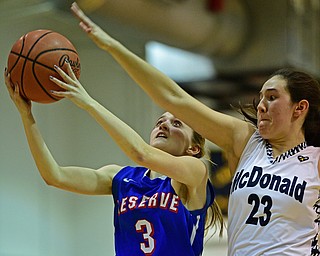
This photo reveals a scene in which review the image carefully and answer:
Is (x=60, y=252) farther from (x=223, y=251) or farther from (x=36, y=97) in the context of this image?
(x=36, y=97)

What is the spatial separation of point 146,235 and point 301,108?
832mm

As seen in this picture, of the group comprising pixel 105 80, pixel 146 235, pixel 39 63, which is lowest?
pixel 146 235

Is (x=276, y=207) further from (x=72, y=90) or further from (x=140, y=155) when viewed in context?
(x=72, y=90)

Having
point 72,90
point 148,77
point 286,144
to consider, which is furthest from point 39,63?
point 286,144

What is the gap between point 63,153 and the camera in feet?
23.9

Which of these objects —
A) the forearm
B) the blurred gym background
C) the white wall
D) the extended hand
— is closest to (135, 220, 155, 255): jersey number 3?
the forearm

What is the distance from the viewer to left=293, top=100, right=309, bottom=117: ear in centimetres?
270

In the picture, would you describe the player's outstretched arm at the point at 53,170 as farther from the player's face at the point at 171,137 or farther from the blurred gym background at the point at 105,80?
the blurred gym background at the point at 105,80

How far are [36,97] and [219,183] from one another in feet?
19.8

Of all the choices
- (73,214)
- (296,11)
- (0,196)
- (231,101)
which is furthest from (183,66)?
(0,196)

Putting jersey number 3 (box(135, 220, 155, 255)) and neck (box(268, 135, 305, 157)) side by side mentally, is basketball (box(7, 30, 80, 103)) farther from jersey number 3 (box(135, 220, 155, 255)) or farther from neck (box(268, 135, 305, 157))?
neck (box(268, 135, 305, 157))

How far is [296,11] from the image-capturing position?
7.16 m

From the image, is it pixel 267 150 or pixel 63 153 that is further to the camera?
pixel 63 153

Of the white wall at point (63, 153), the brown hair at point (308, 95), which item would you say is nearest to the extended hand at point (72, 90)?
the brown hair at point (308, 95)
